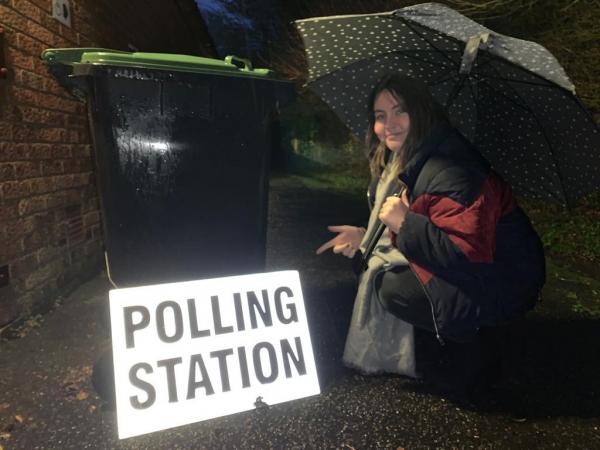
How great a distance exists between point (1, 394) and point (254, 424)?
4.08 ft

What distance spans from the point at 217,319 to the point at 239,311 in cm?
10

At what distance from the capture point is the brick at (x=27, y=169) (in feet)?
7.63

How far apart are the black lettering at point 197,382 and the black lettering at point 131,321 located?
0.25 meters

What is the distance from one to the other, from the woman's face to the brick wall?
80.7 inches

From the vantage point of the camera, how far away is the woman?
159 cm

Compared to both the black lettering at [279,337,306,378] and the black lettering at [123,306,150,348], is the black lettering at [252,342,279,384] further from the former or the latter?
the black lettering at [123,306,150,348]

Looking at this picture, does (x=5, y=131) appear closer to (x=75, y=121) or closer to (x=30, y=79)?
(x=30, y=79)

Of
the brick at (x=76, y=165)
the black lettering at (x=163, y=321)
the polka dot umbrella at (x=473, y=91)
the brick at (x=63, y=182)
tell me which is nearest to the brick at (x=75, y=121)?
the brick at (x=76, y=165)

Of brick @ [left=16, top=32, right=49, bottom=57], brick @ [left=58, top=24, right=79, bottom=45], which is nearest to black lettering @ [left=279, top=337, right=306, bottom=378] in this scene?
brick @ [left=16, top=32, right=49, bottom=57]

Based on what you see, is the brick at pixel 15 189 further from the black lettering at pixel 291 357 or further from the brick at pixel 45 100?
the black lettering at pixel 291 357

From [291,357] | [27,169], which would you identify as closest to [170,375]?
[291,357]

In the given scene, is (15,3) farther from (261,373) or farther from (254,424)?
(254,424)

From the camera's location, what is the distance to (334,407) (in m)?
1.91

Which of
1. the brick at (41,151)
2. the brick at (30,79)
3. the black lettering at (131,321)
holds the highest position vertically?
the brick at (30,79)
